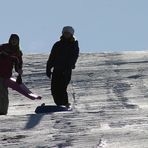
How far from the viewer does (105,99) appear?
43.2 ft

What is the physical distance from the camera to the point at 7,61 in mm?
10953

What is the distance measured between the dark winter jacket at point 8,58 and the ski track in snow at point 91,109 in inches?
29.5

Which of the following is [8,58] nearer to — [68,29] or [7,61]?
[7,61]

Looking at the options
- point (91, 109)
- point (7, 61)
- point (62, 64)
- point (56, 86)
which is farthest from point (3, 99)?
point (91, 109)

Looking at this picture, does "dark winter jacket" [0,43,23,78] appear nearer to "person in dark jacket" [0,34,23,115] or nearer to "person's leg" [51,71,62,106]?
"person in dark jacket" [0,34,23,115]

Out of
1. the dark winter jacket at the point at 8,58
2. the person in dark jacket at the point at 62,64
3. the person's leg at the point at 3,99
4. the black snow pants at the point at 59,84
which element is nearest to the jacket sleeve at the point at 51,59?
the person in dark jacket at the point at 62,64

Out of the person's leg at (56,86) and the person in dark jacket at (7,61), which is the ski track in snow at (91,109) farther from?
the person in dark jacket at (7,61)

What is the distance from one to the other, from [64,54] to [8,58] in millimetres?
1072

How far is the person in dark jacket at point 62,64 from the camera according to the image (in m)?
11.5

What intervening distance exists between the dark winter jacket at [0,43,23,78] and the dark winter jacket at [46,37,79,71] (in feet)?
2.73

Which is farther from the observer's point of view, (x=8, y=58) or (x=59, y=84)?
(x=59, y=84)

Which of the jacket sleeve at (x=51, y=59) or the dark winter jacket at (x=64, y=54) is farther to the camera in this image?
the jacket sleeve at (x=51, y=59)

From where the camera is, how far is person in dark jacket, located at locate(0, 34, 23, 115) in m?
10.8

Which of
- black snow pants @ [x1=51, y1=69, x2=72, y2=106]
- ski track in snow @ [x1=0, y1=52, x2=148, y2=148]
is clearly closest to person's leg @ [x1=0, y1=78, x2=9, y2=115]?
ski track in snow @ [x1=0, y1=52, x2=148, y2=148]
